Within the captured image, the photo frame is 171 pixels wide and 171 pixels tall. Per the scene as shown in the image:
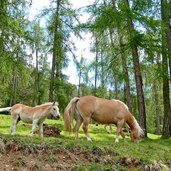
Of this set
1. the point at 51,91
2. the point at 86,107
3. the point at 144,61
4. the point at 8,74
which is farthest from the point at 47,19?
the point at 86,107

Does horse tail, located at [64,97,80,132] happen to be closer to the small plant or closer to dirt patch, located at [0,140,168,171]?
dirt patch, located at [0,140,168,171]

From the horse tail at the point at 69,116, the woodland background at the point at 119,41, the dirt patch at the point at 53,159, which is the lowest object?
the dirt patch at the point at 53,159

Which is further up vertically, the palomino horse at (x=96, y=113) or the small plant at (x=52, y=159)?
the palomino horse at (x=96, y=113)

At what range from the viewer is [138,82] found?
16.3 m

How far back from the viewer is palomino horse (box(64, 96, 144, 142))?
1186cm

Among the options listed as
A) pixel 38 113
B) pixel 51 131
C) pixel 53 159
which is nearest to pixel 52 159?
pixel 53 159

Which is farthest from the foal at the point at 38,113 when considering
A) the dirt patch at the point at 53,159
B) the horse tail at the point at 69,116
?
the dirt patch at the point at 53,159

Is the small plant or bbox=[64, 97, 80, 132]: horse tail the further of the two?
bbox=[64, 97, 80, 132]: horse tail

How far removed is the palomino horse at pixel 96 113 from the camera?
11.9 metres

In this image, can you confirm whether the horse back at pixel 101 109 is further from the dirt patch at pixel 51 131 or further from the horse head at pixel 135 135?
the dirt patch at pixel 51 131

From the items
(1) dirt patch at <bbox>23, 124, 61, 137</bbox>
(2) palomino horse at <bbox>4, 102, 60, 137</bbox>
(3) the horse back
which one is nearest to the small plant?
(3) the horse back

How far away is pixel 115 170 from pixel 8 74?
7.09 meters

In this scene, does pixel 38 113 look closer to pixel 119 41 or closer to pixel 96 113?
pixel 96 113

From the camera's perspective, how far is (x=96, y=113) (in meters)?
12.4
